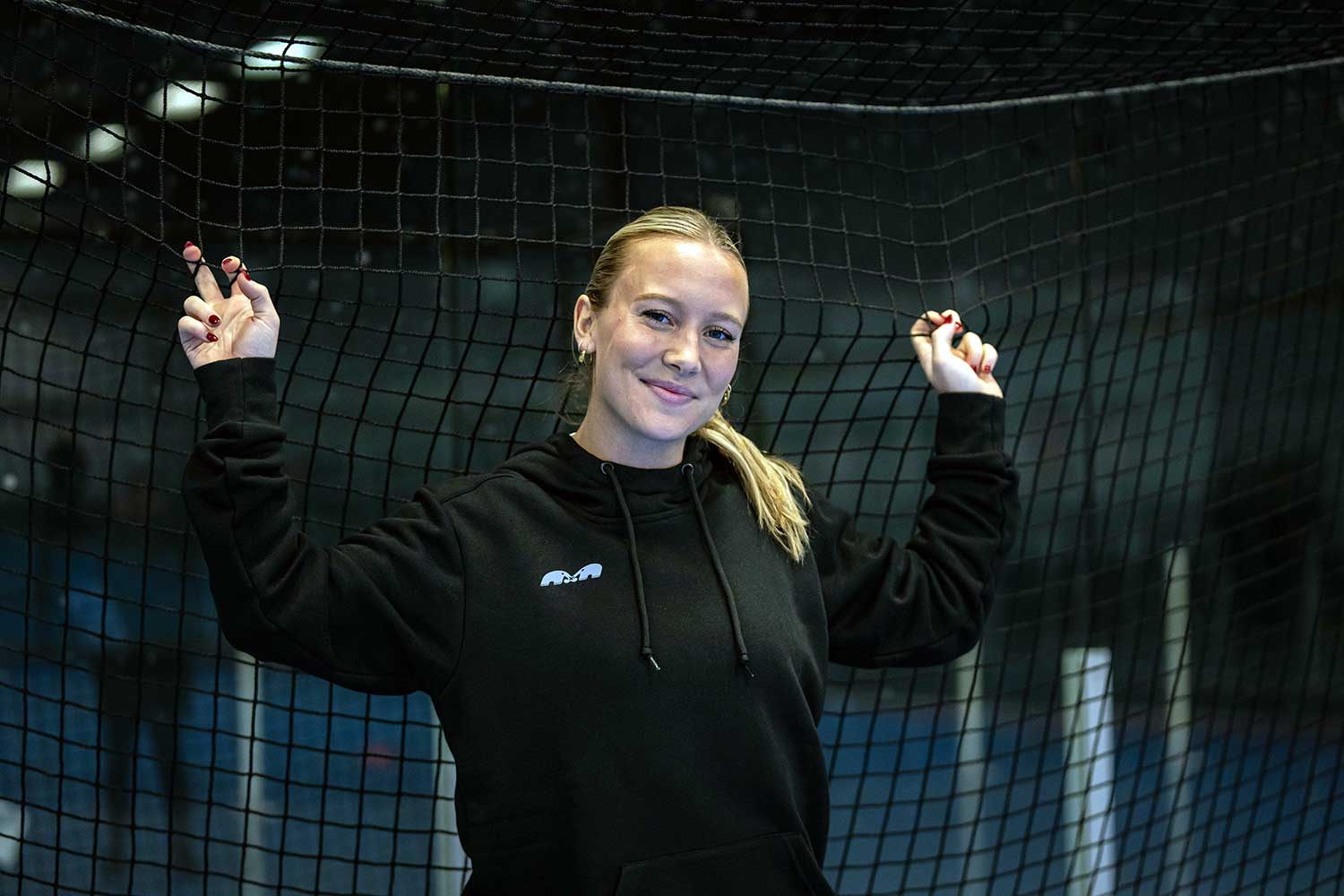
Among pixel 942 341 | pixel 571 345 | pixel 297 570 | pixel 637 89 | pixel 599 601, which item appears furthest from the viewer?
pixel 571 345

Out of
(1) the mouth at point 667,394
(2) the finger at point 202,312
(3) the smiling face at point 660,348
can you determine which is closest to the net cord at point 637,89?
(2) the finger at point 202,312

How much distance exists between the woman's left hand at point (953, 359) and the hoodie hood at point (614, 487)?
0.44 m

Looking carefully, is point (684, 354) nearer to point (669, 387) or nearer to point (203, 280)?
point (669, 387)

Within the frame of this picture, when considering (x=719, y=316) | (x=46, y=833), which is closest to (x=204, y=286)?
(x=719, y=316)

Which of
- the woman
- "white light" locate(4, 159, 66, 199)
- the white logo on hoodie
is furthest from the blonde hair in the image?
"white light" locate(4, 159, 66, 199)

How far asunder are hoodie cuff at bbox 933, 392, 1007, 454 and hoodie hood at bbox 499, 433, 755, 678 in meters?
0.41

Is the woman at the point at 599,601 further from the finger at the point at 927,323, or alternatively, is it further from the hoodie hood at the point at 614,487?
the finger at the point at 927,323

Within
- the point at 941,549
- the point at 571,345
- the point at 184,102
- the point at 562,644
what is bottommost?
the point at 562,644

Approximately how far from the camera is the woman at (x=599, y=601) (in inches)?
53.6

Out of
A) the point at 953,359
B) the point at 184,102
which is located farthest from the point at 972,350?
the point at 184,102

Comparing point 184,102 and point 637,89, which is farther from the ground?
point 184,102

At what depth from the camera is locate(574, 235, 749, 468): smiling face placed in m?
1.49

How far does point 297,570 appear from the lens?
135cm

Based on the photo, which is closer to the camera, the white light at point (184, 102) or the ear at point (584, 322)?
the ear at point (584, 322)
